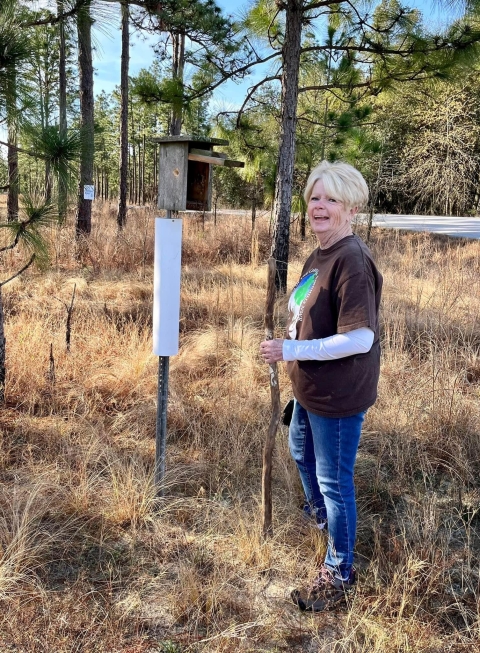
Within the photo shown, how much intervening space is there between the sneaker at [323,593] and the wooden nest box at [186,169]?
4.98 ft

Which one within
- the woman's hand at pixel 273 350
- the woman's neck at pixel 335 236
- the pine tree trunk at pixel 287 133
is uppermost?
the pine tree trunk at pixel 287 133

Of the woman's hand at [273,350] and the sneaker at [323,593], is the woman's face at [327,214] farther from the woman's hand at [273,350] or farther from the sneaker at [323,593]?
the sneaker at [323,593]

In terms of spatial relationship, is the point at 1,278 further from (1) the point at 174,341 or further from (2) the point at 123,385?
(1) the point at 174,341

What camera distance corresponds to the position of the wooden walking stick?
5.87 ft

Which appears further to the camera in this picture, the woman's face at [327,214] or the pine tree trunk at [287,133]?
the pine tree trunk at [287,133]

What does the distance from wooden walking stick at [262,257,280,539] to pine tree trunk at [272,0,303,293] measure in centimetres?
323

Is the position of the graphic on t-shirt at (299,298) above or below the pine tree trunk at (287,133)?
below

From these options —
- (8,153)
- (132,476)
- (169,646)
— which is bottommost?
(169,646)

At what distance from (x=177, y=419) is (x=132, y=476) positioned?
71 cm

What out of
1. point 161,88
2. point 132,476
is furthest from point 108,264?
point 132,476

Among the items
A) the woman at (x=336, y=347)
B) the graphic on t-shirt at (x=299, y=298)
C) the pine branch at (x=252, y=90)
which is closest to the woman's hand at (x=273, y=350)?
the woman at (x=336, y=347)

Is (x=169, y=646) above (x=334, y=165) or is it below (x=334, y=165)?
below

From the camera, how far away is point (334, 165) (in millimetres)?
1541

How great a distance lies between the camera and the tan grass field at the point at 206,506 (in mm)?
1579
